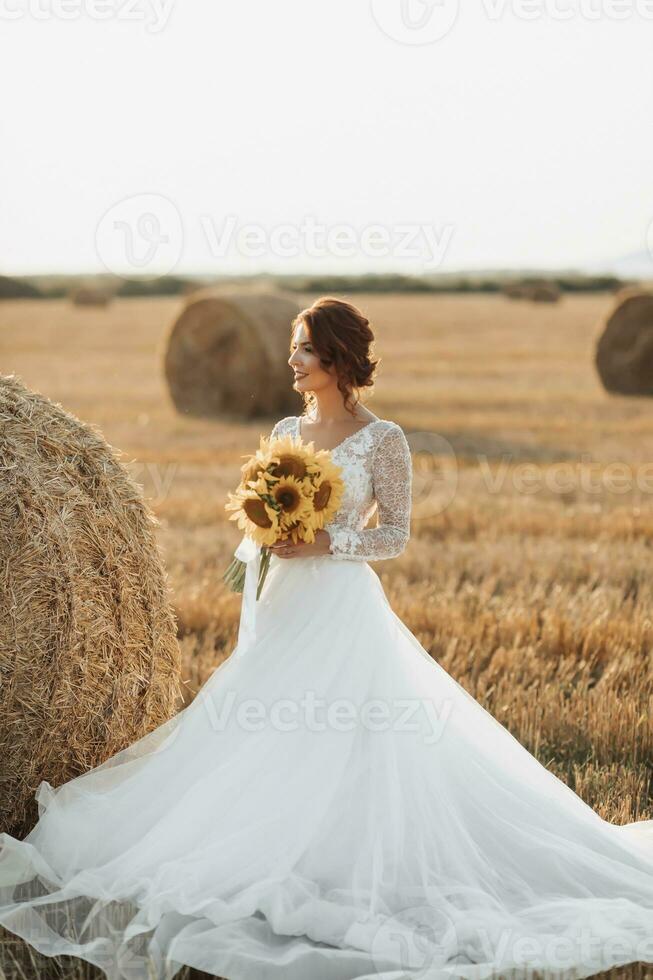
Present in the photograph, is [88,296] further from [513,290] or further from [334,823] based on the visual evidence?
[334,823]

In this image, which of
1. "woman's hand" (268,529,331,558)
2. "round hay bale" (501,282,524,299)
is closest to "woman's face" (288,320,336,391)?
"woman's hand" (268,529,331,558)

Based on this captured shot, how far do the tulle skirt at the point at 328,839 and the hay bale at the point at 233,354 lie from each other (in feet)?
37.5

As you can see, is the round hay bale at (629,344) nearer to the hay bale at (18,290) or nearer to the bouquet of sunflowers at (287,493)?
the bouquet of sunflowers at (287,493)

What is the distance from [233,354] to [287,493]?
11.9 m

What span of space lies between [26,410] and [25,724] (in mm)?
1059

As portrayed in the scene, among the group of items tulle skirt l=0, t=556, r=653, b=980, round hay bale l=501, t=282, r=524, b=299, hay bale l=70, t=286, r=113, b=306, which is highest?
round hay bale l=501, t=282, r=524, b=299

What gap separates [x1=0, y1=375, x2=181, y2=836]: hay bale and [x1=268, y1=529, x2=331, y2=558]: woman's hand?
601mm

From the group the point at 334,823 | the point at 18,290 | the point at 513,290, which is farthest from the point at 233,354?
the point at 18,290

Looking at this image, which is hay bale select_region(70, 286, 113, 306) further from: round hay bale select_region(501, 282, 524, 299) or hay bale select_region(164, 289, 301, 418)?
hay bale select_region(164, 289, 301, 418)

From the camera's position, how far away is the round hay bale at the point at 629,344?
56.1 ft

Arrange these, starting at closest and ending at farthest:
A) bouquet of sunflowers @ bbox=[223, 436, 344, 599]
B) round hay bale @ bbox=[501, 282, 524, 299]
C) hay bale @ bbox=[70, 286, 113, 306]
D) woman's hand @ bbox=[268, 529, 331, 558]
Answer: bouquet of sunflowers @ bbox=[223, 436, 344, 599], woman's hand @ bbox=[268, 529, 331, 558], hay bale @ bbox=[70, 286, 113, 306], round hay bale @ bbox=[501, 282, 524, 299]

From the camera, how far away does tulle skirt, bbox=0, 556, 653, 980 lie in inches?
134

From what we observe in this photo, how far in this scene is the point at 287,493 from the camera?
4.09 meters

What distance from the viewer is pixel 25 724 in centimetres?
414
